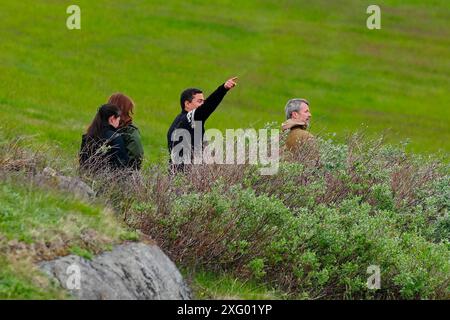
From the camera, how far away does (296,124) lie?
12.9 meters

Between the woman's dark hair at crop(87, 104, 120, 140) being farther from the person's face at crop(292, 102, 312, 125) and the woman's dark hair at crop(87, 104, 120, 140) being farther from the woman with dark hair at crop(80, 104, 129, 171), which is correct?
the person's face at crop(292, 102, 312, 125)

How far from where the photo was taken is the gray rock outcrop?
7.78 metres

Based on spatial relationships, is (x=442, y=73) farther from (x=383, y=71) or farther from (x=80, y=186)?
(x=80, y=186)

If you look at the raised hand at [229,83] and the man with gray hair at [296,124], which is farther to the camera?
the man with gray hair at [296,124]

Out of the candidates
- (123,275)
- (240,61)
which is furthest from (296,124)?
(240,61)

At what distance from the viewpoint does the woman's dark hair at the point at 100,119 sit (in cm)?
1128

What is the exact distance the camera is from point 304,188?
36.2 feet

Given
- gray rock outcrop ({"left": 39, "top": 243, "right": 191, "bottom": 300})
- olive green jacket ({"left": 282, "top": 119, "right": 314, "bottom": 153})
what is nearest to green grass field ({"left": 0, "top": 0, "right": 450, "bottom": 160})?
olive green jacket ({"left": 282, "top": 119, "right": 314, "bottom": 153})

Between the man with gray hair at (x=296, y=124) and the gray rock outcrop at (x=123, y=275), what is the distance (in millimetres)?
4156

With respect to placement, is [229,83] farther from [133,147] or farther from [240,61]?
[240,61]

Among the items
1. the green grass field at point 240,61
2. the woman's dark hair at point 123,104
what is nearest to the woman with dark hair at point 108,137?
the woman's dark hair at point 123,104

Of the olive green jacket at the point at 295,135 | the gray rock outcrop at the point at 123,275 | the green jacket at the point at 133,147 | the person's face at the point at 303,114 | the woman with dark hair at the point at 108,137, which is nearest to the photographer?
the gray rock outcrop at the point at 123,275

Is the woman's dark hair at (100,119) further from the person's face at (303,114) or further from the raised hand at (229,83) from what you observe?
the person's face at (303,114)

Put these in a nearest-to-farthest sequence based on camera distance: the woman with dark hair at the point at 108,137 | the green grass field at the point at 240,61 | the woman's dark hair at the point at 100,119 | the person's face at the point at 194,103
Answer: the woman with dark hair at the point at 108,137 → the woman's dark hair at the point at 100,119 → the person's face at the point at 194,103 → the green grass field at the point at 240,61
